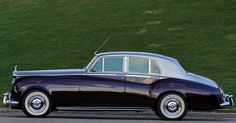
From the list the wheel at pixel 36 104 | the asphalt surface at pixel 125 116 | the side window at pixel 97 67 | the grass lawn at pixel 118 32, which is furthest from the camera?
the grass lawn at pixel 118 32

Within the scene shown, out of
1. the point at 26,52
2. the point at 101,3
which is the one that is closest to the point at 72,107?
the point at 26,52

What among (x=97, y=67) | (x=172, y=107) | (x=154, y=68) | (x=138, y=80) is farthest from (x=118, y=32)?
(x=172, y=107)

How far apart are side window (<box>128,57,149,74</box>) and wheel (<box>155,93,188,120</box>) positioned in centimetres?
74

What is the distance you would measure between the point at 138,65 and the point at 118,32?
46.9 feet

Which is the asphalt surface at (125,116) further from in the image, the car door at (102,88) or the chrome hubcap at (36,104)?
the car door at (102,88)

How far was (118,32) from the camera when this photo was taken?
28766mm

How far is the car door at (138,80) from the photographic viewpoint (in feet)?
46.8

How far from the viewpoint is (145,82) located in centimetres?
1430

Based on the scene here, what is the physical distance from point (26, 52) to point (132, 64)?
12.4 metres

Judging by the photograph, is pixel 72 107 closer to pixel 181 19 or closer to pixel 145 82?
pixel 145 82

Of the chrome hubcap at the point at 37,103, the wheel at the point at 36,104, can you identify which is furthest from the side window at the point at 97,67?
the chrome hubcap at the point at 37,103

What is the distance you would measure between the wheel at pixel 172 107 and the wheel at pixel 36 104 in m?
2.32

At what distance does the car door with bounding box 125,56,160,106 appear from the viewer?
46.8ft

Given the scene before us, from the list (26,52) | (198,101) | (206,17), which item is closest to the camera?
(198,101)
